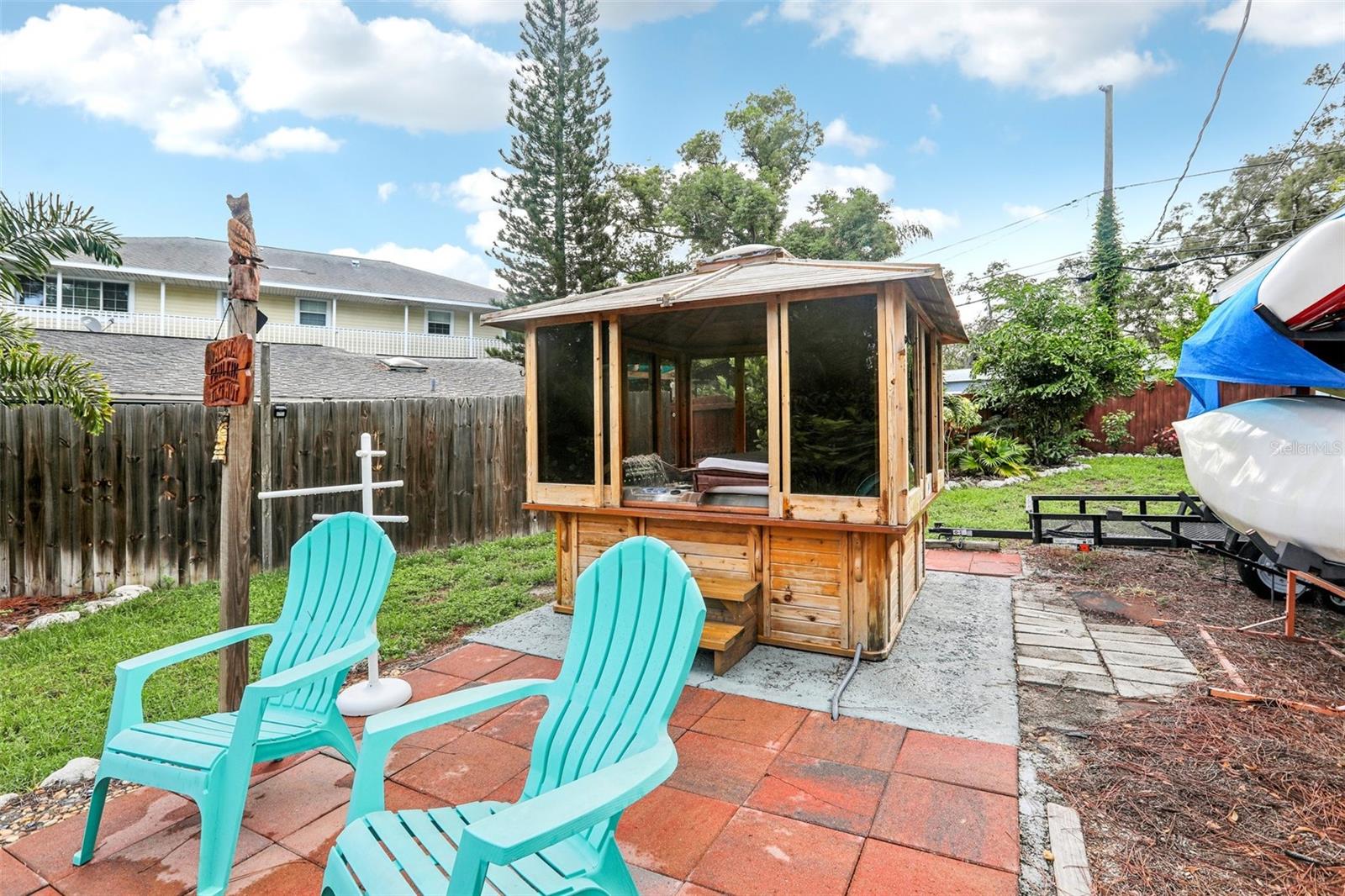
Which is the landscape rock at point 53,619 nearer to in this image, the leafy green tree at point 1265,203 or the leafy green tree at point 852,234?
the leafy green tree at point 852,234

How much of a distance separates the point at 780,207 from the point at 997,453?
875cm

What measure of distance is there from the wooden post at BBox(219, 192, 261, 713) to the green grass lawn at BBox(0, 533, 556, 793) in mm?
633

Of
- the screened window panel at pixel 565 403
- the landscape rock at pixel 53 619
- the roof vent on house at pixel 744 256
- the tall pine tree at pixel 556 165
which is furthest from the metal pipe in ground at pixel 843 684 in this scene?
the tall pine tree at pixel 556 165

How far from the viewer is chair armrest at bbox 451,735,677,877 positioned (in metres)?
1.06

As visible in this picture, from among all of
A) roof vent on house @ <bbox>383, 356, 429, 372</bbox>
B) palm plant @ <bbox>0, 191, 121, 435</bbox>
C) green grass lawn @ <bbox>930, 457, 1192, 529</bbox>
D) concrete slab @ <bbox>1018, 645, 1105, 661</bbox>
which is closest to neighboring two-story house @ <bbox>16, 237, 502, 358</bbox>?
roof vent on house @ <bbox>383, 356, 429, 372</bbox>

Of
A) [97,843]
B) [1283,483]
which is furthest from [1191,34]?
[97,843]

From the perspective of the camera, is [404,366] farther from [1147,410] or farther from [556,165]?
[1147,410]

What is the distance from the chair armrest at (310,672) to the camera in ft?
5.79

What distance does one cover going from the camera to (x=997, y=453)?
11508 mm

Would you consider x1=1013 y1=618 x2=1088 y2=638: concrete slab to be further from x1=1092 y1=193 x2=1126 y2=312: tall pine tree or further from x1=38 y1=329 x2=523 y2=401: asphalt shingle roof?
x1=1092 y1=193 x2=1126 y2=312: tall pine tree

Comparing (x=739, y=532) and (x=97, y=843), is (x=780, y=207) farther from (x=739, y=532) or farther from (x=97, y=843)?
(x=97, y=843)

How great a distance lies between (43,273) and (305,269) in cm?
1251

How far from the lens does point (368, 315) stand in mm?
15320

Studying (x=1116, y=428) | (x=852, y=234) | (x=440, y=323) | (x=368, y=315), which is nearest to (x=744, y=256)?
(x=1116, y=428)
